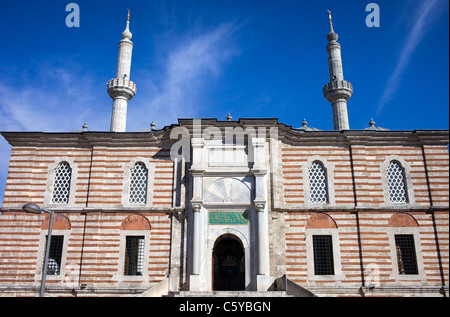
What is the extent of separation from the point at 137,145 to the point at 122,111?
802 centimetres

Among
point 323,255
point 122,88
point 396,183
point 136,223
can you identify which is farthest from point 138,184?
point 396,183

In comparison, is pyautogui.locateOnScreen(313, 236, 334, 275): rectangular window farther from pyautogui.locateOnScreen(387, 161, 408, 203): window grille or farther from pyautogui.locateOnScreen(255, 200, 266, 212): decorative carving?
pyautogui.locateOnScreen(387, 161, 408, 203): window grille

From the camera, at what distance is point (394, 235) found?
17109 mm

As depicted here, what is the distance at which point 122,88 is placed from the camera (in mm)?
25469

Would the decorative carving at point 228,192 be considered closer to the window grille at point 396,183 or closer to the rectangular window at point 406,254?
the window grille at point 396,183

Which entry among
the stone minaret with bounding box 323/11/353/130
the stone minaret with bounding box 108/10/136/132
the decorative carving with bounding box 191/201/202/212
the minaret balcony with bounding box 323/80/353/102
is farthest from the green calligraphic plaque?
the minaret balcony with bounding box 323/80/353/102

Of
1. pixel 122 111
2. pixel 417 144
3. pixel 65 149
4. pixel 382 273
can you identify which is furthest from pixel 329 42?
pixel 65 149

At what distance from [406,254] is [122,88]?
1907 cm

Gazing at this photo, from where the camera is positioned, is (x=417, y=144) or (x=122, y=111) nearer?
(x=417, y=144)

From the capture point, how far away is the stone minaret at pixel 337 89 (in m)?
25.8

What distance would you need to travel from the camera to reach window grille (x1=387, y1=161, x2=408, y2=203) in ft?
58.3

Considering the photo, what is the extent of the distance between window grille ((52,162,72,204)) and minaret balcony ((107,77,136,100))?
28.0 feet

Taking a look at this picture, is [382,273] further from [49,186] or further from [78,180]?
[49,186]

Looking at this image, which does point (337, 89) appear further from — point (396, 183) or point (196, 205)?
point (196, 205)
